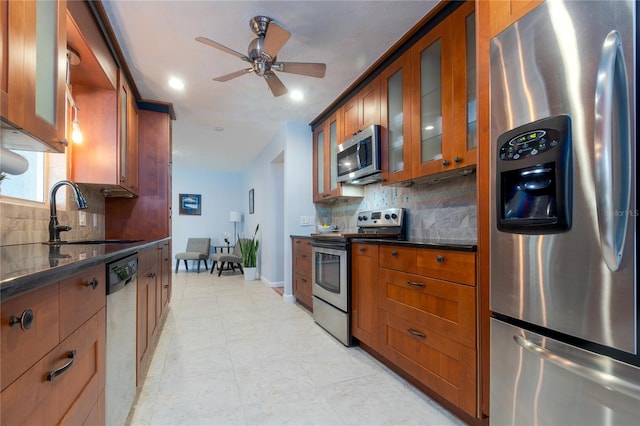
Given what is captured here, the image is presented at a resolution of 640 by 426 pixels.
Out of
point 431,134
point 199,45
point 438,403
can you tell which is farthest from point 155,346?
point 431,134

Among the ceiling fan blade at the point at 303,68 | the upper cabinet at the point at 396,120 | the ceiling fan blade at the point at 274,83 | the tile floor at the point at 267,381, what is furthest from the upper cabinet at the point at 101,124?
the upper cabinet at the point at 396,120

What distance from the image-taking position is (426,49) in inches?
85.7

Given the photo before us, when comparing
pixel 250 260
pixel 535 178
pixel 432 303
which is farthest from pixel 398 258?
pixel 250 260

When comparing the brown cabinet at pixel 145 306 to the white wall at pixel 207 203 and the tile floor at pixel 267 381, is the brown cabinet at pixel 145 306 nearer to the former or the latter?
the tile floor at pixel 267 381

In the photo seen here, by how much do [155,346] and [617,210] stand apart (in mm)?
2969

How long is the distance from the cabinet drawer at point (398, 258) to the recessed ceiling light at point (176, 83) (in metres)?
2.49

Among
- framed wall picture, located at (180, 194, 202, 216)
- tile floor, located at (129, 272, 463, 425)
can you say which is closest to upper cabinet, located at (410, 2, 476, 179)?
tile floor, located at (129, 272, 463, 425)

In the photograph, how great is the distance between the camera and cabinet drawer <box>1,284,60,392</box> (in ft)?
1.90

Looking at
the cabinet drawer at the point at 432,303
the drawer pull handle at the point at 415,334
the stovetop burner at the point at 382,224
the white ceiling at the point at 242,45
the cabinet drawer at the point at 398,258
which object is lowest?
the drawer pull handle at the point at 415,334

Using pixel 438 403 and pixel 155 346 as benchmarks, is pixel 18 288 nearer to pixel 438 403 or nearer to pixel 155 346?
A: pixel 438 403

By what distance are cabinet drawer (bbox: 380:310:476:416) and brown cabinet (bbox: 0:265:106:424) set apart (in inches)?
60.2

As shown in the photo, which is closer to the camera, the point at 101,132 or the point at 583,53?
the point at 583,53

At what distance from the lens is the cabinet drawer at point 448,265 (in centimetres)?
149

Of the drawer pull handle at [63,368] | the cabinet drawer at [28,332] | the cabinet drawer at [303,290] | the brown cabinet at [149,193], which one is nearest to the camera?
the cabinet drawer at [28,332]
